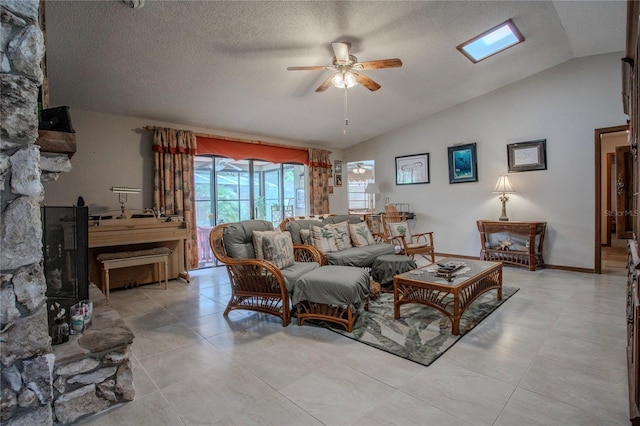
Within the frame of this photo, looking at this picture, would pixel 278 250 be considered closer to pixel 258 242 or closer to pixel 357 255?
pixel 258 242

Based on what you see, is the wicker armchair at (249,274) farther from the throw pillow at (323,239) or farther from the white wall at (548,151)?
the white wall at (548,151)

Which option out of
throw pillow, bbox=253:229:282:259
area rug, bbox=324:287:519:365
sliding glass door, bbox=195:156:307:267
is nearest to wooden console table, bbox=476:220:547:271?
area rug, bbox=324:287:519:365

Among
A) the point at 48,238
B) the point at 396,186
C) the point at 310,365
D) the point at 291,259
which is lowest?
the point at 310,365

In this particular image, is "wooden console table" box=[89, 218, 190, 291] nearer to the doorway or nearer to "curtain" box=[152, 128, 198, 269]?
"curtain" box=[152, 128, 198, 269]

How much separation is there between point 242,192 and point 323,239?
2553 millimetres

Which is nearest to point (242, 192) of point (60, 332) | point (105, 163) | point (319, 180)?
point (319, 180)

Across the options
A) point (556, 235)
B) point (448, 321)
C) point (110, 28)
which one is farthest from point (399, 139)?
point (110, 28)

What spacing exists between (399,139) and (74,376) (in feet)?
19.7

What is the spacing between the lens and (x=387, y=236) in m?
4.65

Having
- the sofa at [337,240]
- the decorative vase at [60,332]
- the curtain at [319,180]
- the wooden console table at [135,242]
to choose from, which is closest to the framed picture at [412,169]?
the curtain at [319,180]

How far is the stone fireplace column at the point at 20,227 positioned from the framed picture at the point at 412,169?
5673 mm

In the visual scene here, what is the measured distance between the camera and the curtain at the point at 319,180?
259 inches

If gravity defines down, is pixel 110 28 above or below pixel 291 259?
above

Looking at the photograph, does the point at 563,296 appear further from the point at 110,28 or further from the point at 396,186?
the point at 110,28
